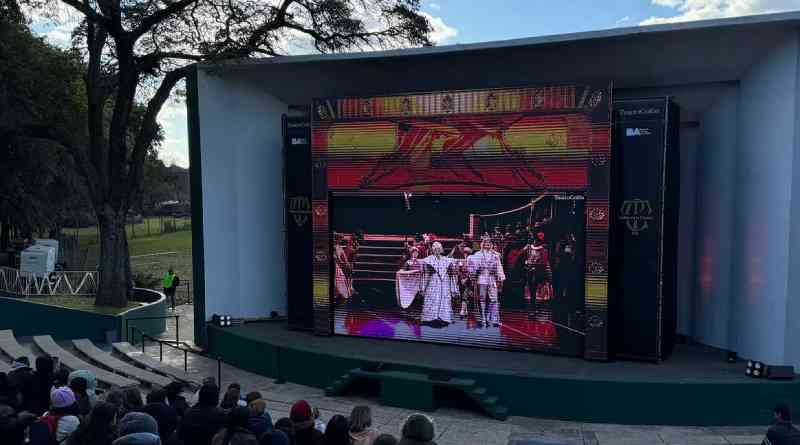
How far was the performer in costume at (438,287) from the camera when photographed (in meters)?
15.1

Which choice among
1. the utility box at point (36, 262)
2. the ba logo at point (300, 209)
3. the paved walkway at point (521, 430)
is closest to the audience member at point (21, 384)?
the paved walkway at point (521, 430)

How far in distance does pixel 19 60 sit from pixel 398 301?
16152 mm

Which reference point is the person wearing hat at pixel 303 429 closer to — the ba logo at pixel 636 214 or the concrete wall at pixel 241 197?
the ba logo at pixel 636 214

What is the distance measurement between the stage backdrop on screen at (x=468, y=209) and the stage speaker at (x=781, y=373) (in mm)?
3020

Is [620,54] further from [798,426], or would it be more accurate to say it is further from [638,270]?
[798,426]

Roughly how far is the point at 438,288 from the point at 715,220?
648 cm

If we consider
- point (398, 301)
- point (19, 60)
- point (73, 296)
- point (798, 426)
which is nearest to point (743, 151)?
point (798, 426)

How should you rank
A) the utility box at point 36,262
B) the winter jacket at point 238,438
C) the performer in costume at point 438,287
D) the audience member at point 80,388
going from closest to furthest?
the winter jacket at point 238,438 < the audience member at point 80,388 < the performer in costume at point 438,287 < the utility box at point 36,262

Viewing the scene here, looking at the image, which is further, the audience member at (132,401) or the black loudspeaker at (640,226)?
the black loudspeaker at (640,226)

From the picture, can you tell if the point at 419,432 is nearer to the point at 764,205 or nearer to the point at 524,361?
the point at 524,361

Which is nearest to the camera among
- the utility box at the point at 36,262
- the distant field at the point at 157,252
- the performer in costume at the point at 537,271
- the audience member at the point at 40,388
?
the audience member at the point at 40,388

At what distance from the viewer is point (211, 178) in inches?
704

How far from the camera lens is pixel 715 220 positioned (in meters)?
14.9

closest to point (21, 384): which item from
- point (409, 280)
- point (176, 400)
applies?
point (176, 400)
